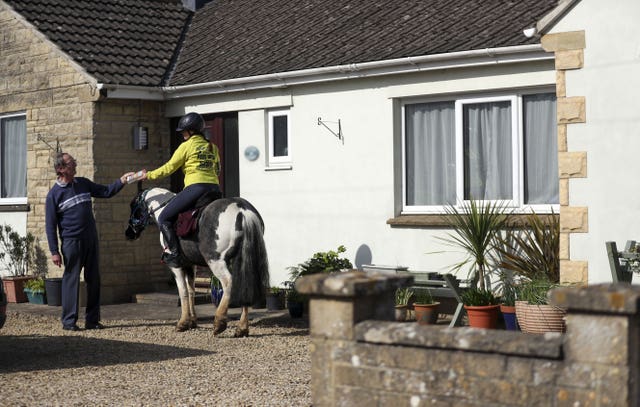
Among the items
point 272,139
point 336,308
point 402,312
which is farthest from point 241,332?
point 336,308

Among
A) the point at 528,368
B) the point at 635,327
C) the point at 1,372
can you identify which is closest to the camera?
the point at 635,327

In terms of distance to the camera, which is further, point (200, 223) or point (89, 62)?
point (89, 62)

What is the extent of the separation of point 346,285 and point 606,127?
16.4 feet

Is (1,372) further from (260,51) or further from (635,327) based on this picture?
(260,51)

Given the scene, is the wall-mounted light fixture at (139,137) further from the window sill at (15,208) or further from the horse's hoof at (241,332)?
the horse's hoof at (241,332)

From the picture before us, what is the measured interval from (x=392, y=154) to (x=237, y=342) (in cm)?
340

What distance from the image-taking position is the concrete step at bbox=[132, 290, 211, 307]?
14682 mm

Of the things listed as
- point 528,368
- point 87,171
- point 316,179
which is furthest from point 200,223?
point 528,368

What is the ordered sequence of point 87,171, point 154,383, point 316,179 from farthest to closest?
point 87,171 → point 316,179 → point 154,383

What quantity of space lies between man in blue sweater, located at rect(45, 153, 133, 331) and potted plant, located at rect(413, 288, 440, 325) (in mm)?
3746

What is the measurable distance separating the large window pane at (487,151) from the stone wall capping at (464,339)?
261 inches

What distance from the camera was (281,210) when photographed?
47.2 ft

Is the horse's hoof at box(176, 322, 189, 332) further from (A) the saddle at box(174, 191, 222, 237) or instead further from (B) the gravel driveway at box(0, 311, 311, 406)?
(A) the saddle at box(174, 191, 222, 237)

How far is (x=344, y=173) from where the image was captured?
44.4 feet
